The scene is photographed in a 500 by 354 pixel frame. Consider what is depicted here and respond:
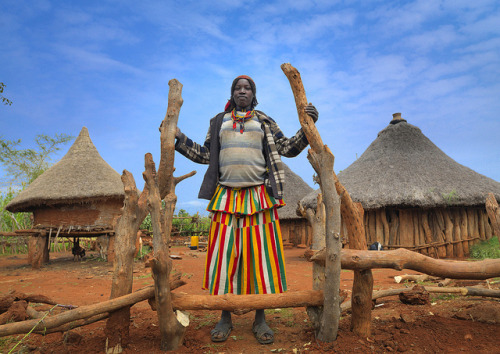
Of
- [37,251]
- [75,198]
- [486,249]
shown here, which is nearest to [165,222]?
[75,198]

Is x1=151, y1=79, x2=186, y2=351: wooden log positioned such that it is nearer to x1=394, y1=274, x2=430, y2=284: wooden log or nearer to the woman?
the woman

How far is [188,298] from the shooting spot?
2.74 metres

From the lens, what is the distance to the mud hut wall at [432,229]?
353 inches

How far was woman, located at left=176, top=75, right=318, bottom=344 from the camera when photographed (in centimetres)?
309

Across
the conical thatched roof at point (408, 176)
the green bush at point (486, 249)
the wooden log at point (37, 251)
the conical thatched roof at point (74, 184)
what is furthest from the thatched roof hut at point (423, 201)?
the wooden log at point (37, 251)

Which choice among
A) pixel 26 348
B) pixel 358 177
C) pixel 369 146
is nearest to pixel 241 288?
pixel 26 348

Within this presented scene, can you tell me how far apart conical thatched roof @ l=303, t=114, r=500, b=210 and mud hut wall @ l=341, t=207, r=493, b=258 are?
1.72ft

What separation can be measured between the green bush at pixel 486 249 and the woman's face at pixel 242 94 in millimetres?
7896

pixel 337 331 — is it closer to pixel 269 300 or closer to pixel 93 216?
pixel 269 300

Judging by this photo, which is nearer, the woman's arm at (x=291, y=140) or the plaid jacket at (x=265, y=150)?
the woman's arm at (x=291, y=140)

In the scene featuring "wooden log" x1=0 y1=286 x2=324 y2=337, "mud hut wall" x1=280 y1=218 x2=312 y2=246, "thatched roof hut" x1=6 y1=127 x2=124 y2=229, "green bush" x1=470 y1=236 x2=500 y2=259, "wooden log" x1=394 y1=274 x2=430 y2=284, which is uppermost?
"thatched roof hut" x1=6 y1=127 x2=124 y2=229

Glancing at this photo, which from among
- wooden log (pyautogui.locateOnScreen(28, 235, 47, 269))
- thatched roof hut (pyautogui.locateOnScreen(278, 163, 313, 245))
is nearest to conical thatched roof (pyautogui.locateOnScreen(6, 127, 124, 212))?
wooden log (pyautogui.locateOnScreen(28, 235, 47, 269))

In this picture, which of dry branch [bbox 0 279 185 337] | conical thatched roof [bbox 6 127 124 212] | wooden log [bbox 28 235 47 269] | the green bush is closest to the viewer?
dry branch [bbox 0 279 185 337]

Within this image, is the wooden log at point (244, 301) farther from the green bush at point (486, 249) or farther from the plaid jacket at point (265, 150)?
the green bush at point (486, 249)
